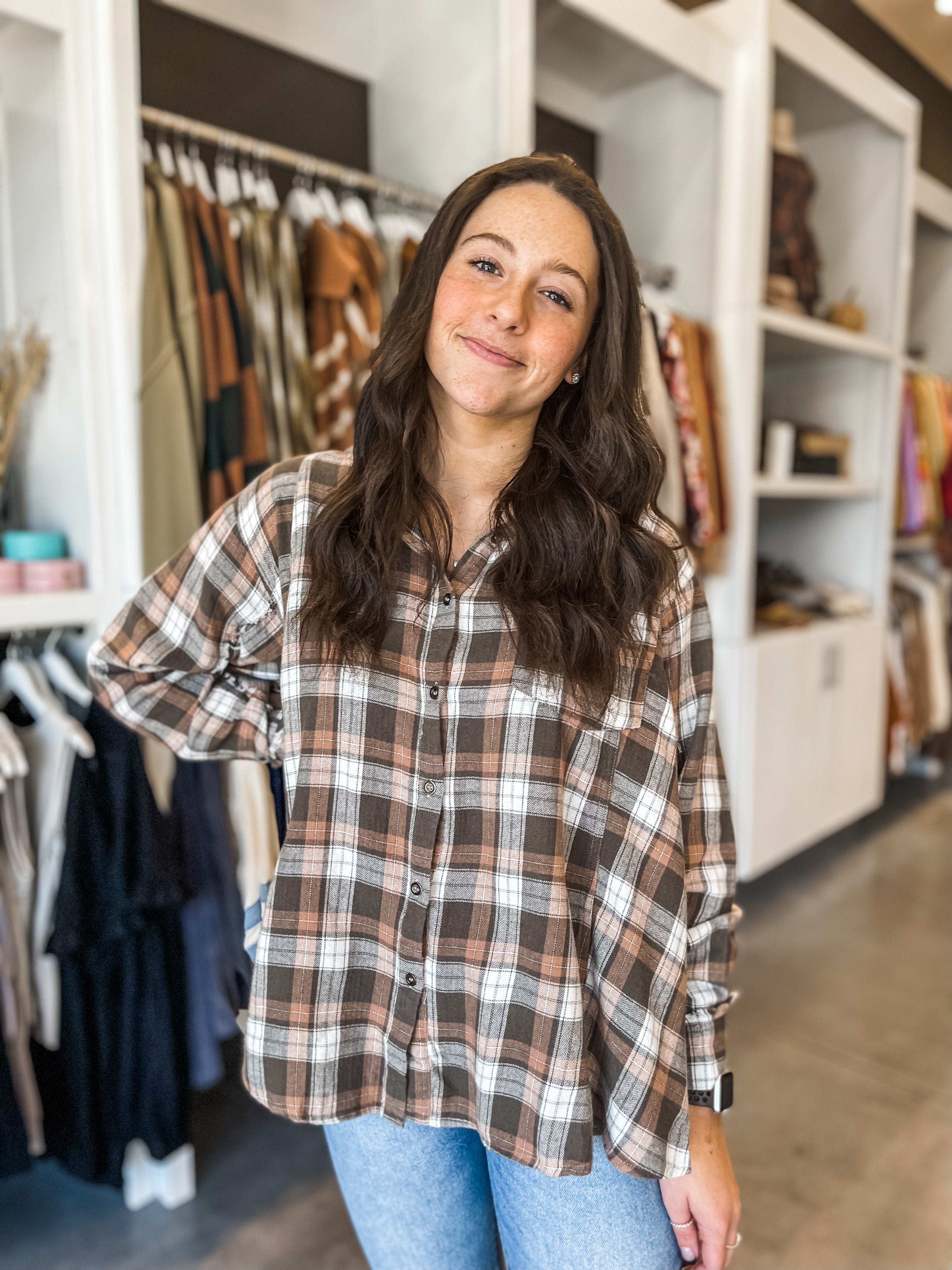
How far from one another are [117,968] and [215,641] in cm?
86

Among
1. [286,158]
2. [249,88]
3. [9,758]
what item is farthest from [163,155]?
[9,758]

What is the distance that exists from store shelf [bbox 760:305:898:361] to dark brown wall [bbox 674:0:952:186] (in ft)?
3.74

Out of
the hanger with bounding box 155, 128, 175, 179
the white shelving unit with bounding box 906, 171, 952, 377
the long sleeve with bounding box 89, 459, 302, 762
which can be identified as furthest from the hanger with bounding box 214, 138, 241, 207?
the white shelving unit with bounding box 906, 171, 952, 377

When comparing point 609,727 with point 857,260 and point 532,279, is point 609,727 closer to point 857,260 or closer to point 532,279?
→ point 532,279

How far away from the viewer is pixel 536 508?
2.98 ft

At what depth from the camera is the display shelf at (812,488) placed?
2857 mm

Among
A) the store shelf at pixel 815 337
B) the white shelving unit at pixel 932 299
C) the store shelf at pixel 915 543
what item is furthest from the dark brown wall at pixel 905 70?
the store shelf at pixel 915 543

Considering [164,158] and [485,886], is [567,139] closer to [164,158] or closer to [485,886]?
[164,158]

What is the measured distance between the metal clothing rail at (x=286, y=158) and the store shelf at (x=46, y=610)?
0.80 meters

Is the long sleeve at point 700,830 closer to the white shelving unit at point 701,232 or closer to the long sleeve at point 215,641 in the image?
the long sleeve at point 215,641

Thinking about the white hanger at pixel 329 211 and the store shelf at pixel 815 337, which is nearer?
the white hanger at pixel 329 211

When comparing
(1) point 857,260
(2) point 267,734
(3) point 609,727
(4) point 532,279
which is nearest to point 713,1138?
(3) point 609,727

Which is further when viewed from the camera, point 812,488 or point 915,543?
point 915,543

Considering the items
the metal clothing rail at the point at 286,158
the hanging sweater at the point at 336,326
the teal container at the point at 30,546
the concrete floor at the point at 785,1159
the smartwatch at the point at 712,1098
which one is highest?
the metal clothing rail at the point at 286,158
